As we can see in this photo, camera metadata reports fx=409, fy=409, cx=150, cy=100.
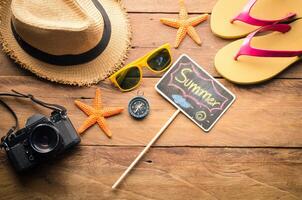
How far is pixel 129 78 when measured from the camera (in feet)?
3.86

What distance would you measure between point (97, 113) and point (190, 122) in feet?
0.86

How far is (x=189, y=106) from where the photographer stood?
116 centimetres

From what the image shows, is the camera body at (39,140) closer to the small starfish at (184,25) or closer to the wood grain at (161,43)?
the wood grain at (161,43)

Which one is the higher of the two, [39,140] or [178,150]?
[39,140]

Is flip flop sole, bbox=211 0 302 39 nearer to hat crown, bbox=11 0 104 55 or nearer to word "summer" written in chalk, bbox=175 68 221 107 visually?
word "summer" written in chalk, bbox=175 68 221 107

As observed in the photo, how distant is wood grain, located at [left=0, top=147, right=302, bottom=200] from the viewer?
111cm

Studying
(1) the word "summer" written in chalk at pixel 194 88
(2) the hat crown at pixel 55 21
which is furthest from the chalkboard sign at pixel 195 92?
(2) the hat crown at pixel 55 21

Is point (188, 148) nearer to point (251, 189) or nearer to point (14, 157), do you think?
point (251, 189)

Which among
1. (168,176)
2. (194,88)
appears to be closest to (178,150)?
(168,176)

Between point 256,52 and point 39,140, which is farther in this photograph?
point 256,52

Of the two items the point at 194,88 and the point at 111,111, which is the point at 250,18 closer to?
the point at 194,88

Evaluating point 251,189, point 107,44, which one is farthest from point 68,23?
point 251,189

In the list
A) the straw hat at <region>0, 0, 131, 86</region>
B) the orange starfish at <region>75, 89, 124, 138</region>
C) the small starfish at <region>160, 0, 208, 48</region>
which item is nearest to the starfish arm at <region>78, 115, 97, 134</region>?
the orange starfish at <region>75, 89, 124, 138</region>

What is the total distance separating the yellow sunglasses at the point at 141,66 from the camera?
3.84 ft
